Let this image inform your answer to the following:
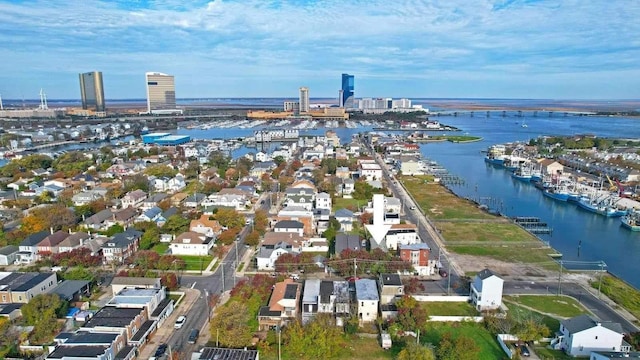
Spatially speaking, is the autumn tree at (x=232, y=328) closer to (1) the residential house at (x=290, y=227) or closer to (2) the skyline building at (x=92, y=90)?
(1) the residential house at (x=290, y=227)

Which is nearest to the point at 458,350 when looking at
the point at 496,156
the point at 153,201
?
the point at 153,201

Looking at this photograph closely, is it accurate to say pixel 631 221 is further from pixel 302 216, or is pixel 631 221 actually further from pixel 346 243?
pixel 302 216

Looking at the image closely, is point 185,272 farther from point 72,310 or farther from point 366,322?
point 366,322

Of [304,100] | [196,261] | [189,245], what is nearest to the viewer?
[196,261]

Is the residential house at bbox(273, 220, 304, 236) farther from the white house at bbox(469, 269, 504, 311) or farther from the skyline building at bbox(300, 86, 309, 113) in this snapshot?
the skyline building at bbox(300, 86, 309, 113)

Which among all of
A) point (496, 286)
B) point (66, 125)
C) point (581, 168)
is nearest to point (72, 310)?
point (496, 286)

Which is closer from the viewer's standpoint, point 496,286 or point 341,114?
point 496,286
